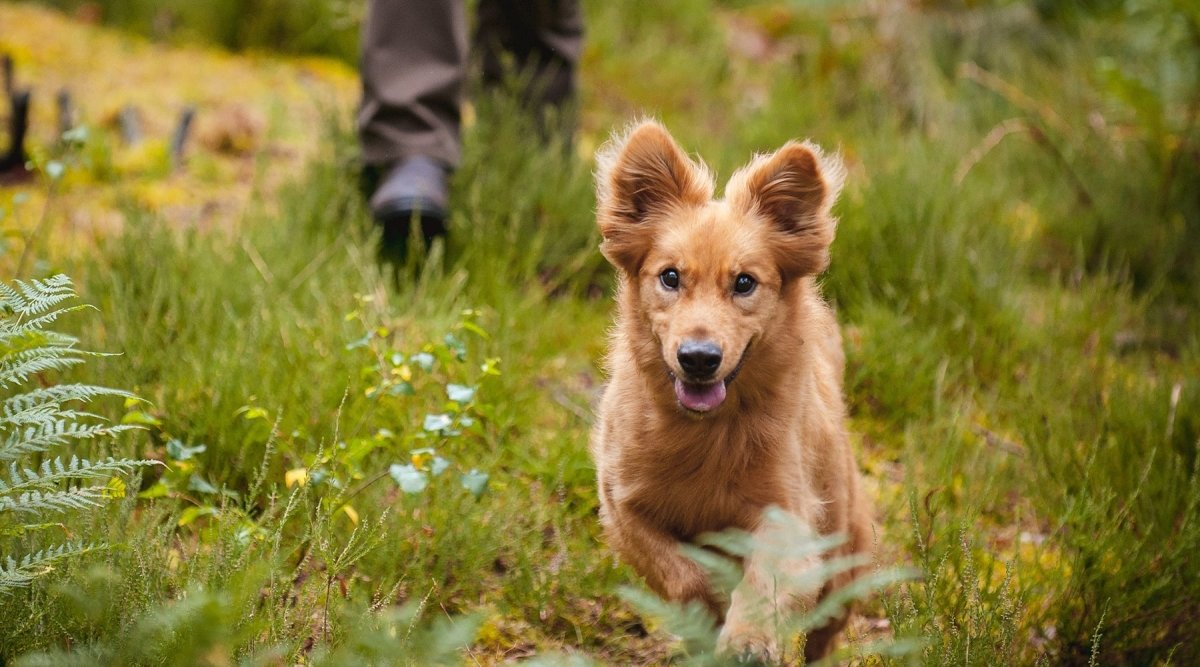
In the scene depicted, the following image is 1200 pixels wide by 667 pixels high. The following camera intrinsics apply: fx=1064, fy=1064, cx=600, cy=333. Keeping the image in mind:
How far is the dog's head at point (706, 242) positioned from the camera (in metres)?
2.56

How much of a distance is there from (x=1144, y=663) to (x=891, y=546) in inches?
29.0

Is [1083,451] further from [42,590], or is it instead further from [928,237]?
[42,590]

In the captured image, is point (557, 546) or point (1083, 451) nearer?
point (557, 546)

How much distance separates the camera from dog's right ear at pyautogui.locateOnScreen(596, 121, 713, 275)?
113 inches

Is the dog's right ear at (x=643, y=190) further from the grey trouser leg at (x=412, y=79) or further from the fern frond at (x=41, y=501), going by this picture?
the grey trouser leg at (x=412, y=79)

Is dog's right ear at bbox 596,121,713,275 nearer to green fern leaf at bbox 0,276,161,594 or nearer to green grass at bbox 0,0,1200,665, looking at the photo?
green grass at bbox 0,0,1200,665

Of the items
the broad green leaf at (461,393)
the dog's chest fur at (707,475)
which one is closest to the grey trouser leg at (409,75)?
the broad green leaf at (461,393)

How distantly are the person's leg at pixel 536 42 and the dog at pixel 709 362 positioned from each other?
2389mm

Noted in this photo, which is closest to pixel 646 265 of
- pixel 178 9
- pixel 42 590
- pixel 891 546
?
pixel 891 546

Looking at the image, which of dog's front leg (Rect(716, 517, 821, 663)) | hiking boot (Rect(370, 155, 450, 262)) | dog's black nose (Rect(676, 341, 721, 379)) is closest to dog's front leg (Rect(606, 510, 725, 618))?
dog's front leg (Rect(716, 517, 821, 663))

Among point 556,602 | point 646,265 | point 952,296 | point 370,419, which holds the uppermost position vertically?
point 646,265

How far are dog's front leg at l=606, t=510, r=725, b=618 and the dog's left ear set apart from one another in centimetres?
77

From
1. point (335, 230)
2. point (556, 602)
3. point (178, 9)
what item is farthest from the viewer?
point (178, 9)

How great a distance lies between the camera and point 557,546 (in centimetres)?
320
